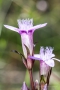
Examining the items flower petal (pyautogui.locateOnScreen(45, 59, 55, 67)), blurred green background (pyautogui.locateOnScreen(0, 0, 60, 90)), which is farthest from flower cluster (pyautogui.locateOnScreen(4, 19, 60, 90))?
blurred green background (pyautogui.locateOnScreen(0, 0, 60, 90))

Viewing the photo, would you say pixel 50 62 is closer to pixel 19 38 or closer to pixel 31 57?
pixel 31 57

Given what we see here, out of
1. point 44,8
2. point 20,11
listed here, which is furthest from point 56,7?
point 20,11

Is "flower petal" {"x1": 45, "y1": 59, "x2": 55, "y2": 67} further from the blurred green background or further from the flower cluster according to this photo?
the blurred green background

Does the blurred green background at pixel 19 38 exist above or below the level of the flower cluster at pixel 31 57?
below

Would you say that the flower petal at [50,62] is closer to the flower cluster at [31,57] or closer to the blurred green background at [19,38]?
the flower cluster at [31,57]

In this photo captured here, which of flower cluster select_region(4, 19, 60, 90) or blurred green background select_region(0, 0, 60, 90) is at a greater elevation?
flower cluster select_region(4, 19, 60, 90)

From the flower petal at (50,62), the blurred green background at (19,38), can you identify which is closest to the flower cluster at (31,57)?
Result: the flower petal at (50,62)

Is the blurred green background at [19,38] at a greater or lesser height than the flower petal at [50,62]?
lesser

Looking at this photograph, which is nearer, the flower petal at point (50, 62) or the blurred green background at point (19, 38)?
the flower petal at point (50, 62)

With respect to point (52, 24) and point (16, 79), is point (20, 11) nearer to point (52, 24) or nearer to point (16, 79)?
point (52, 24)
